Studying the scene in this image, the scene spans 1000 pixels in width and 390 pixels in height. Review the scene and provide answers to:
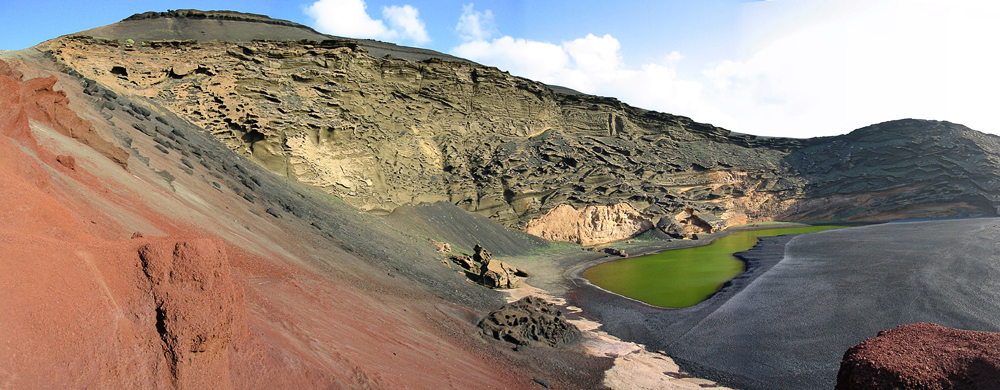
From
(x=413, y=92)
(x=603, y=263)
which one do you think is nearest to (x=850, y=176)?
(x=603, y=263)

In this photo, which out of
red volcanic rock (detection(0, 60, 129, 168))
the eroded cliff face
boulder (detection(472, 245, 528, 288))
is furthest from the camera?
the eroded cliff face

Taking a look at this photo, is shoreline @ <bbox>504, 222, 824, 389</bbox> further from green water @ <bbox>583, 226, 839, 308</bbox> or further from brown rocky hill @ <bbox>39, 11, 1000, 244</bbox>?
brown rocky hill @ <bbox>39, 11, 1000, 244</bbox>

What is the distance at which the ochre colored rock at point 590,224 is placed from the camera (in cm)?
2908

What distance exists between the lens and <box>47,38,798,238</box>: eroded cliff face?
19906mm

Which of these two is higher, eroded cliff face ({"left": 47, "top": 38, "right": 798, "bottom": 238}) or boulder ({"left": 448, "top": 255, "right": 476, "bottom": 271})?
eroded cliff face ({"left": 47, "top": 38, "right": 798, "bottom": 238})

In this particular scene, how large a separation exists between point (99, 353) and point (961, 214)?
168ft

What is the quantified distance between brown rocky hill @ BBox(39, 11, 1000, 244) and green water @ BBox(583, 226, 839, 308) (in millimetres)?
6346

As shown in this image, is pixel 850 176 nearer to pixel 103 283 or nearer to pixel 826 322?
pixel 826 322

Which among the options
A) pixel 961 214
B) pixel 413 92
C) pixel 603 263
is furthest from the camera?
pixel 961 214

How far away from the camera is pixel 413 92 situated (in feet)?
90.0

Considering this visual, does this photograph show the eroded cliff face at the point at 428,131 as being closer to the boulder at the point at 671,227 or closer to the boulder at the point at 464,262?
the boulder at the point at 671,227

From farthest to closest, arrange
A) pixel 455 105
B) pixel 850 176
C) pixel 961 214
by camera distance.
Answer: pixel 850 176 → pixel 961 214 → pixel 455 105

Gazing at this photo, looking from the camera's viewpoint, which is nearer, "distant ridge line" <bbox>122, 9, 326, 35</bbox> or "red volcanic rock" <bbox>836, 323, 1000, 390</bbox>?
"red volcanic rock" <bbox>836, 323, 1000, 390</bbox>

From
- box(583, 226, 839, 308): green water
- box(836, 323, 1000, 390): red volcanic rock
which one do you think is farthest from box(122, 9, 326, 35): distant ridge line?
box(836, 323, 1000, 390): red volcanic rock
